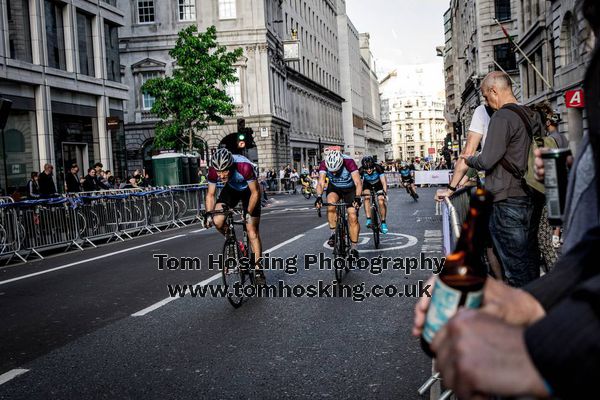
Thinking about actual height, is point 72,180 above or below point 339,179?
above

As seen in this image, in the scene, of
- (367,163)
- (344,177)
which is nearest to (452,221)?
(344,177)

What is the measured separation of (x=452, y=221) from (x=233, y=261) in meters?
3.62

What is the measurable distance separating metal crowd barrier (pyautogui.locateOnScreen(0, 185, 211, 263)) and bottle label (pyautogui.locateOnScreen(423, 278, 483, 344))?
1311cm

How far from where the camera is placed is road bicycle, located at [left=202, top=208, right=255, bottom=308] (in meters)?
7.54

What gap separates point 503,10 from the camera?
4903cm

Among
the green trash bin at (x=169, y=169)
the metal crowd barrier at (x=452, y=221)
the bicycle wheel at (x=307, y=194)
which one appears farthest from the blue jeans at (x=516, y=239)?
the bicycle wheel at (x=307, y=194)

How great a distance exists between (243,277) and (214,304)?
1.53 ft

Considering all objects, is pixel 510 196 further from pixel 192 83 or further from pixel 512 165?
pixel 192 83

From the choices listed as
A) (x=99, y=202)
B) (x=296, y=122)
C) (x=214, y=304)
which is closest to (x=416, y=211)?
(x=99, y=202)

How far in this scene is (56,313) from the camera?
7.60 metres

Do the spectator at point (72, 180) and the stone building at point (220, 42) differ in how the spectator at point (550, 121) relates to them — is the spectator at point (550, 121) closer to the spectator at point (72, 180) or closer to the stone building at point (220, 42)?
the spectator at point (72, 180)

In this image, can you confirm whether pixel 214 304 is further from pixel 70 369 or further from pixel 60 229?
pixel 60 229

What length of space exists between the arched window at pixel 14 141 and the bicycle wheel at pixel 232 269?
19502mm

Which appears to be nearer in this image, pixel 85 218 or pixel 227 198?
pixel 227 198
